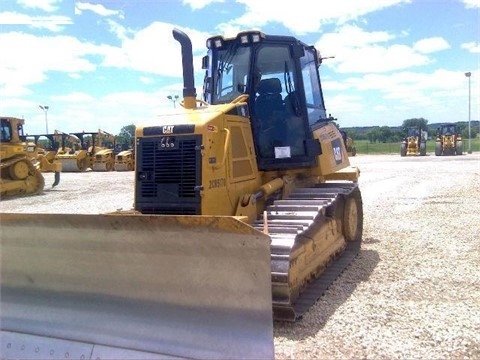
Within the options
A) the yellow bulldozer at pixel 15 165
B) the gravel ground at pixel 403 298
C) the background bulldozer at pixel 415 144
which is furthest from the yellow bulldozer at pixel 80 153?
the gravel ground at pixel 403 298

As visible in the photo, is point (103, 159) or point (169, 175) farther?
point (103, 159)

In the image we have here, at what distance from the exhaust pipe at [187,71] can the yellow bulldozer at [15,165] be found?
13.8m

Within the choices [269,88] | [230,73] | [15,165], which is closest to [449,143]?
[15,165]

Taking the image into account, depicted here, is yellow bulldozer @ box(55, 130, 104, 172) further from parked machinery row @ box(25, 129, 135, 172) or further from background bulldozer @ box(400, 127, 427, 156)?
background bulldozer @ box(400, 127, 427, 156)

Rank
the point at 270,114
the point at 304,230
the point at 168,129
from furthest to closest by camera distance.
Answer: the point at 270,114 < the point at 168,129 < the point at 304,230

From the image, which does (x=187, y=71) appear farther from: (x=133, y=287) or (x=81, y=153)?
(x=81, y=153)

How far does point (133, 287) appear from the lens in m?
3.75

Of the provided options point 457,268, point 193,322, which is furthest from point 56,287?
point 457,268

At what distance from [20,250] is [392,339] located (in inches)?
122

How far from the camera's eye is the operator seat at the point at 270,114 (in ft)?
19.5

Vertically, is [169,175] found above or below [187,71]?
below

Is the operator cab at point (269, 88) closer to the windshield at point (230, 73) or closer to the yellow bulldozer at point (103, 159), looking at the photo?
the windshield at point (230, 73)

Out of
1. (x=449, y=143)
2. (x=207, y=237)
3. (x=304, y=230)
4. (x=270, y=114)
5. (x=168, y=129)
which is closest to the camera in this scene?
(x=207, y=237)

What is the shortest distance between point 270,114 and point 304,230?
1882 mm
